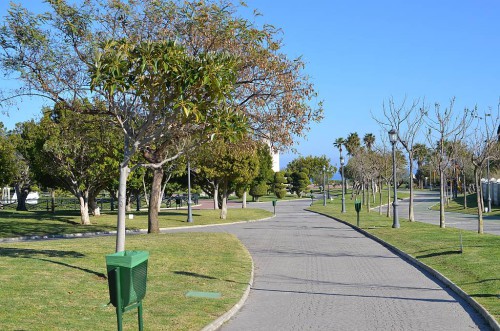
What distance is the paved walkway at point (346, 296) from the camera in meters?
9.23

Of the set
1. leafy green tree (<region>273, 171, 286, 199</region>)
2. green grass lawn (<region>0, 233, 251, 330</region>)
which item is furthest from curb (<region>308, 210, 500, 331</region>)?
leafy green tree (<region>273, 171, 286, 199</region>)

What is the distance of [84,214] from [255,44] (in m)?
19.9

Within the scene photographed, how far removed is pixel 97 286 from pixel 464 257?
30.2 feet

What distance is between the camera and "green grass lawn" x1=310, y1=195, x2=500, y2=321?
11233mm

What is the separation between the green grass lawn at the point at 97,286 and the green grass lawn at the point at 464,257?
445 cm

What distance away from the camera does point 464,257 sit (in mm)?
15344

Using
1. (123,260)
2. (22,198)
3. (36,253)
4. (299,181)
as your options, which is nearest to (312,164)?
(299,181)

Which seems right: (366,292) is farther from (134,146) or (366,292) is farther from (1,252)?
(1,252)

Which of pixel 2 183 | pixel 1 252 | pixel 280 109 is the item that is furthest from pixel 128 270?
pixel 2 183

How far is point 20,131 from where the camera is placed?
1838 inches

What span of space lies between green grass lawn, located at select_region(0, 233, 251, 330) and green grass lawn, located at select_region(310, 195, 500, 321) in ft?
14.6

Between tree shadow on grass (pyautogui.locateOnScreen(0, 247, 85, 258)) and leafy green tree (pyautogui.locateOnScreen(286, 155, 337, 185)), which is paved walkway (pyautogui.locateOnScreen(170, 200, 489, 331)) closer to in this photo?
tree shadow on grass (pyautogui.locateOnScreen(0, 247, 85, 258))

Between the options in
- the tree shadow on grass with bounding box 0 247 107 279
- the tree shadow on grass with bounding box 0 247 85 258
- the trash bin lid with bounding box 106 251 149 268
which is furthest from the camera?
the tree shadow on grass with bounding box 0 247 85 258

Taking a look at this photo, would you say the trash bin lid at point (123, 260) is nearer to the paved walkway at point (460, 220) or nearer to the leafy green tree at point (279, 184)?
the paved walkway at point (460, 220)
